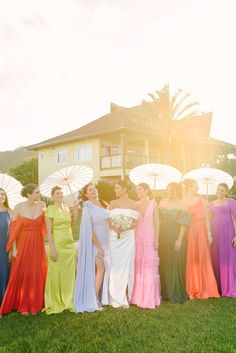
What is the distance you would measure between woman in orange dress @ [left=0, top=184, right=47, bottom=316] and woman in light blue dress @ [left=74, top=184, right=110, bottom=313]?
2.13 feet

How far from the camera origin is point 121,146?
3095cm

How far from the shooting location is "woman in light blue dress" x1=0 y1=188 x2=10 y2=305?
6.58m

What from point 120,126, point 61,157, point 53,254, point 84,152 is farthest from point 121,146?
point 53,254

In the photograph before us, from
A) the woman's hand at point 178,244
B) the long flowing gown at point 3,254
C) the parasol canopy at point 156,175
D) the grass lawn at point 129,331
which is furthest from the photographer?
the parasol canopy at point 156,175

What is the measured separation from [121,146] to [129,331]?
85.0 feet

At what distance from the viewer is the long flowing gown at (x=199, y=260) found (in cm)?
730

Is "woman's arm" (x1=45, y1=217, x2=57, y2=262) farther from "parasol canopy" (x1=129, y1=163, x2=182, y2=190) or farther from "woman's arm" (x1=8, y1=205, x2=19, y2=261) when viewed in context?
"parasol canopy" (x1=129, y1=163, x2=182, y2=190)

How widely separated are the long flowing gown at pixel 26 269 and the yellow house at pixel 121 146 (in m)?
23.9

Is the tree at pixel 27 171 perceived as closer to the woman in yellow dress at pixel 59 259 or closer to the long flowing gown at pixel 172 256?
the long flowing gown at pixel 172 256

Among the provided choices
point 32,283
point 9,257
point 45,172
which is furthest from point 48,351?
point 45,172

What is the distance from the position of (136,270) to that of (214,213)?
2082 mm

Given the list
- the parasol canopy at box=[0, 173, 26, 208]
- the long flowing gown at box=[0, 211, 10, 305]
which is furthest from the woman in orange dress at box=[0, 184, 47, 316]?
the parasol canopy at box=[0, 173, 26, 208]

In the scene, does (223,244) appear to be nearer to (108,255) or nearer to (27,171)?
(108,255)

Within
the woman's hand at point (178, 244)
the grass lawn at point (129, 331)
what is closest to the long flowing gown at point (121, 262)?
the grass lawn at point (129, 331)
